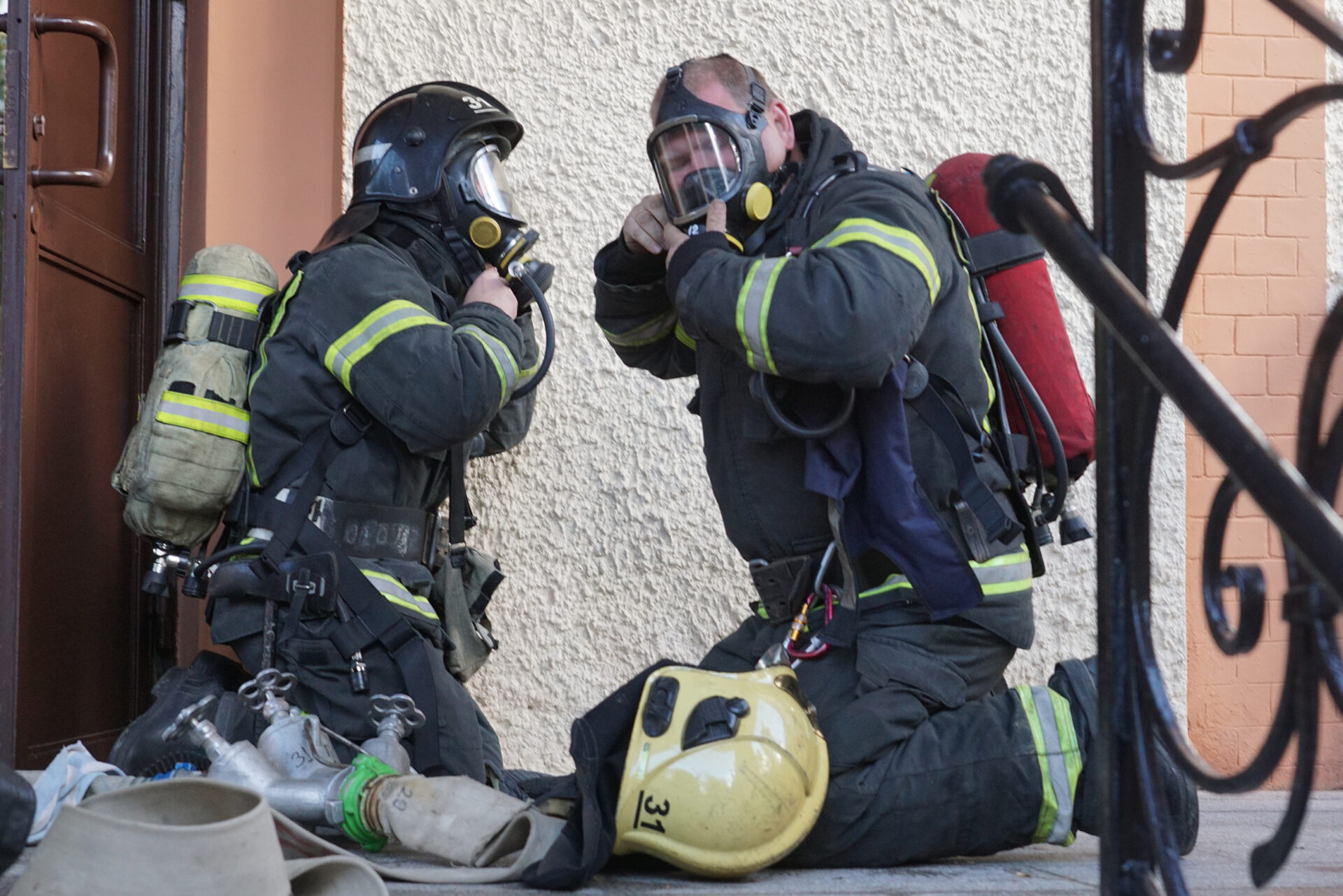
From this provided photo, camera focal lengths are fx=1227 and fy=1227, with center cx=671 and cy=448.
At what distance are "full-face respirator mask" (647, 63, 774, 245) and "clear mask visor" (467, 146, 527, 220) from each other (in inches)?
26.1

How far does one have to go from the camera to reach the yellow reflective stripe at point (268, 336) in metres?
2.80

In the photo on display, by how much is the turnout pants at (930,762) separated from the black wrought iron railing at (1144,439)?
107 centimetres

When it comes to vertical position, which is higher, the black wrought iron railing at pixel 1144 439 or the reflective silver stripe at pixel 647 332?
the reflective silver stripe at pixel 647 332

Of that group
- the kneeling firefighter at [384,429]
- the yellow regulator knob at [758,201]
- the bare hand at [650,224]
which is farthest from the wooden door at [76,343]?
the yellow regulator knob at [758,201]

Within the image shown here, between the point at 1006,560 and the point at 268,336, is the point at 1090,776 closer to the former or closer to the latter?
the point at 1006,560

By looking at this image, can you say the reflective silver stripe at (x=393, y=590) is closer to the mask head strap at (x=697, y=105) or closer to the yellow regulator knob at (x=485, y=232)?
the yellow regulator knob at (x=485, y=232)

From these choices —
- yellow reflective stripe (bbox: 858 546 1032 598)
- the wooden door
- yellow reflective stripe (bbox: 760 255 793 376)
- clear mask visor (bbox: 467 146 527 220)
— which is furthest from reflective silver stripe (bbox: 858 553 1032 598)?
the wooden door

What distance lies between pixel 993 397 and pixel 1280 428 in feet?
5.48

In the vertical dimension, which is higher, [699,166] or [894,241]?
[699,166]

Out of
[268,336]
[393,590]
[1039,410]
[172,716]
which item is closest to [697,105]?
[1039,410]

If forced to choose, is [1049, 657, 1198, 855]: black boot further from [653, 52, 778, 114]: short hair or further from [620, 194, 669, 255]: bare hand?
[653, 52, 778, 114]: short hair

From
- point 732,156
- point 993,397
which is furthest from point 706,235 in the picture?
point 993,397

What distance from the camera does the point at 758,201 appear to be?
2451mm

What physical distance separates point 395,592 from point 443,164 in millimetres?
1045
